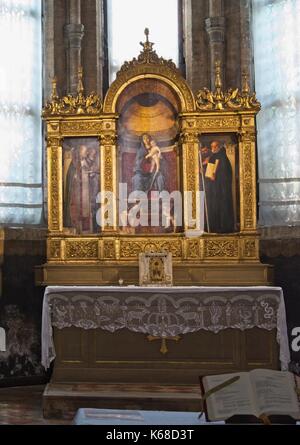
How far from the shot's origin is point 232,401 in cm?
241

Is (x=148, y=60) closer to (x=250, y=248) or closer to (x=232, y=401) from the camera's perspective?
(x=250, y=248)

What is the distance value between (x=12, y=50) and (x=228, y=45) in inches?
114

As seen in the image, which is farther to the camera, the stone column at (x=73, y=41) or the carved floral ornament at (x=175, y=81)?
the stone column at (x=73, y=41)

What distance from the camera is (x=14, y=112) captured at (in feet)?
27.9

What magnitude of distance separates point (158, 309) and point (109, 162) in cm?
193

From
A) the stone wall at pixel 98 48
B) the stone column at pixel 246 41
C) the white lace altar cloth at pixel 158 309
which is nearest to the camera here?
the white lace altar cloth at pixel 158 309

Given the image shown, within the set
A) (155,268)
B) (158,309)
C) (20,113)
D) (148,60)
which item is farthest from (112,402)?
(20,113)

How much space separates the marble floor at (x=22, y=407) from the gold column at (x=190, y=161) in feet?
8.37

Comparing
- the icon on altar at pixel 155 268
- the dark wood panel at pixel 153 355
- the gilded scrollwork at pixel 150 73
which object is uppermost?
the gilded scrollwork at pixel 150 73

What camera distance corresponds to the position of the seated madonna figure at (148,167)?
25.5ft

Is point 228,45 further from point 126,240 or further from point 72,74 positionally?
point 126,240

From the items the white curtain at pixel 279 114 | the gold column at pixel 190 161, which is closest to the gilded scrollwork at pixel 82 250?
the gold column at pixel 190 161

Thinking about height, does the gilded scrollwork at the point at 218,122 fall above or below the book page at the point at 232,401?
above

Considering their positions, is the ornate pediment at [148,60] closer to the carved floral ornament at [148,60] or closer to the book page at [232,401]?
the carved floral ornament at [148,60]
